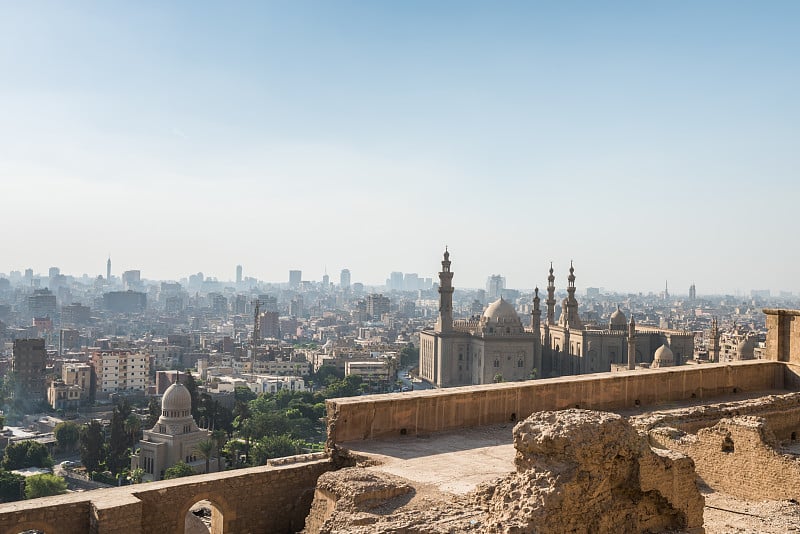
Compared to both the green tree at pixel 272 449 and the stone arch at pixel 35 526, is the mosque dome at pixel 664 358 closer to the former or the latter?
the green tree at pixel 272 449

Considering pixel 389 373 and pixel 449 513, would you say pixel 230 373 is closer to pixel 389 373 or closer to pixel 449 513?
pixel 389 373

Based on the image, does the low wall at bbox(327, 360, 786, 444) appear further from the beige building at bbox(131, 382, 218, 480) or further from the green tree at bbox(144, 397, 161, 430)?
the green tree at bbox(144, 397, 161, 430)

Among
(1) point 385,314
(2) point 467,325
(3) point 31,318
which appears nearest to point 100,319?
(3) point 31,318

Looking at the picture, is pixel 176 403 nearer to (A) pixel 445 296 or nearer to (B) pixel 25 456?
(B) pixel 25 456

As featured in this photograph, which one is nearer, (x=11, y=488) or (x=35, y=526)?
(x=35, y=526)

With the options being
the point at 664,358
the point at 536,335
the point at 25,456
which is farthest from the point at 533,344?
the point at 25,456

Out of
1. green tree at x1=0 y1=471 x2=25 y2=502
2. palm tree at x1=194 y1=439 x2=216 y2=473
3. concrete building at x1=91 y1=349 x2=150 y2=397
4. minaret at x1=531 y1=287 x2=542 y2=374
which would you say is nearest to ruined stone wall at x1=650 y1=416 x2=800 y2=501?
palm tree at x1=194 y1=439 x2=216 y2=473
